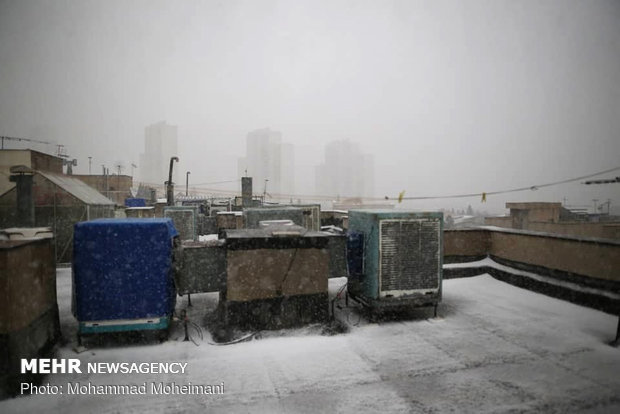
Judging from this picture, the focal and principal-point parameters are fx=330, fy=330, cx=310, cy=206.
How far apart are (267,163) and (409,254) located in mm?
103811

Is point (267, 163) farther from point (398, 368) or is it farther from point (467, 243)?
point (398, 368)

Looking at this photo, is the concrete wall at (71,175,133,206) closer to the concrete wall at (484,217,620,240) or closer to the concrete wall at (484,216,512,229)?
the concrete wall at (484,216,512,229)

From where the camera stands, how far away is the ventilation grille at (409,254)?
678 cm

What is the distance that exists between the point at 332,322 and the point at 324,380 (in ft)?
6.58

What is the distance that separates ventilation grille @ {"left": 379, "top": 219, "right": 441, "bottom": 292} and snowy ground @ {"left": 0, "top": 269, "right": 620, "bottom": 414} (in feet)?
2.77

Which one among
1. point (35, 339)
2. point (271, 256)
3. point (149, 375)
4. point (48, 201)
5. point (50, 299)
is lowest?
point (149, 375)

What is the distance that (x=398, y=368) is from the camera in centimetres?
493

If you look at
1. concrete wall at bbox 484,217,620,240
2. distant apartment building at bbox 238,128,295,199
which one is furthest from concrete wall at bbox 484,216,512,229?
distant apartment building at bbox 238,128,295,199

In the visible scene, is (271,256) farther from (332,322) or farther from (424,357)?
(424,357)

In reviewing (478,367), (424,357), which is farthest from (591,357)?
(424,357)

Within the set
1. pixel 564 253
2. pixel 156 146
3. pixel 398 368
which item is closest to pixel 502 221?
pixel 564 253

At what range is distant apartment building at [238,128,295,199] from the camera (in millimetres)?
108312

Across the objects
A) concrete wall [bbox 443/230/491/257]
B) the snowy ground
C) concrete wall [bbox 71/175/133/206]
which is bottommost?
the snowy ground

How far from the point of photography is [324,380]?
460 cm
